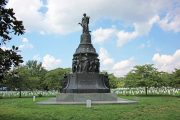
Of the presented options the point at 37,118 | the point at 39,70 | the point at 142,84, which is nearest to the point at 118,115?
the point at 37,118

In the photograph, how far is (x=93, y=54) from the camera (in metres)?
31.8

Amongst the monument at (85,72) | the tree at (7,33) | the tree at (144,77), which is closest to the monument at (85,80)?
the monument at (85,72)

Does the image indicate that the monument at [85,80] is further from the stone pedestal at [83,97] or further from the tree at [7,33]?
the tree at [7,33]

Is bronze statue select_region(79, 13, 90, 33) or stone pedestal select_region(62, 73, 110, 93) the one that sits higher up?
bronze statue select_region(79, 13, 90, 33)

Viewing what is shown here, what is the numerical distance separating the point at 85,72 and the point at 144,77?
1219 inches

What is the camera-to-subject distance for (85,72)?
101 feet

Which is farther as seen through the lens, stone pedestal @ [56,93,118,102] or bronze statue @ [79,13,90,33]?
bronze statue @ [79,13,90,33]

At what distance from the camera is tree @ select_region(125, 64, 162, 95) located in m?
58.3

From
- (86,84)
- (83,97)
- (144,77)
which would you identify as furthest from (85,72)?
(144,77)

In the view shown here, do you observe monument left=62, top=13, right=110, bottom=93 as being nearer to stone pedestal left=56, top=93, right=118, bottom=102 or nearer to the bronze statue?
the bronze statue

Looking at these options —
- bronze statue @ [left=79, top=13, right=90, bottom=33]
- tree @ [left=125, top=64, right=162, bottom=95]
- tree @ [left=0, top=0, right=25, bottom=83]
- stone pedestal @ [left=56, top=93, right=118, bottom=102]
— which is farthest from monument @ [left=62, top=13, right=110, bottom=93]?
tree @ [left=125, top=64, right=162, bottom=95]

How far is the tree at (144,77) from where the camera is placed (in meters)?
58.3

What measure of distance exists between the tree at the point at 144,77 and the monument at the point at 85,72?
2753 centimetres

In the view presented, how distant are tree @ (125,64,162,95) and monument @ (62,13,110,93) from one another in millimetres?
27533
